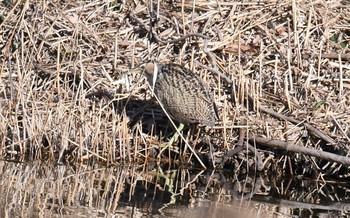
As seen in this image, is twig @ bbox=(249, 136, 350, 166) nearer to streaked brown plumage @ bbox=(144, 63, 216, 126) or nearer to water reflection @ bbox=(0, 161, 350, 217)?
water reflection @ bbox=(0, 161, 350, 217)

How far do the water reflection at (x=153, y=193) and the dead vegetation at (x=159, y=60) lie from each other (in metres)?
0.38

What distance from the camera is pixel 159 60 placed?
32.4ft

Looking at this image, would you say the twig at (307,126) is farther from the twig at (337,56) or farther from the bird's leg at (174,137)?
the twig at (337,56)

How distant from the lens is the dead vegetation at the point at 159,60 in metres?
9.09

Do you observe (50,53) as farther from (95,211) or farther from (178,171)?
(95,211)

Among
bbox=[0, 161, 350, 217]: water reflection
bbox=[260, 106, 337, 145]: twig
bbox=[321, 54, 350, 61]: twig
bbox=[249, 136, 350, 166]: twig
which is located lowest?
bbox=[0, 161, 350, 217]: water reflection

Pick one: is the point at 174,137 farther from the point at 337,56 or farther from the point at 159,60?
the point at 337,56

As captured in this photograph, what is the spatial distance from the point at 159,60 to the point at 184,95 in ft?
3.40

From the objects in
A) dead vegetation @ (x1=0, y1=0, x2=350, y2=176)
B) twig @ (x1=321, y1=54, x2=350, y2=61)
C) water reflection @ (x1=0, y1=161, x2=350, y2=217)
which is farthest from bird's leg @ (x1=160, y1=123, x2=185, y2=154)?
twig @ (x1=321, y1=54, x2=350, y2=61)

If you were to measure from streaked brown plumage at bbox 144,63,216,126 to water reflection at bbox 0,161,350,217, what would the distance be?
1.93 feet

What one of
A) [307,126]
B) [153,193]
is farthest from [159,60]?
[153,193]

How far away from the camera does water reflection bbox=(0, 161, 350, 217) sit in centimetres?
706

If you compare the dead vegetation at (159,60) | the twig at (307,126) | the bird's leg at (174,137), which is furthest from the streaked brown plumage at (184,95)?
the twig at (307,126)

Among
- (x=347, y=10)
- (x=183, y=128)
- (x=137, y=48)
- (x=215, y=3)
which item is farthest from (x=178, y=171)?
(x=347, y=10)
